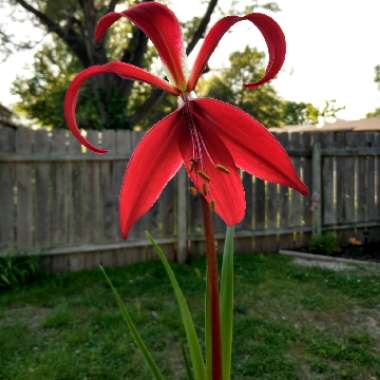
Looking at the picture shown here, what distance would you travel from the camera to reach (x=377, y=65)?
1142 inches

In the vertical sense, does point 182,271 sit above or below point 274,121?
below

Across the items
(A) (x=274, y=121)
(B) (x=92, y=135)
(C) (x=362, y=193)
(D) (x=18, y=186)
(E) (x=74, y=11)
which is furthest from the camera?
(A) (x=274, y=121)

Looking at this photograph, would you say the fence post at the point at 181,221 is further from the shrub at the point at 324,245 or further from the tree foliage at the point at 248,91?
the tree foliage at the point at 248,91

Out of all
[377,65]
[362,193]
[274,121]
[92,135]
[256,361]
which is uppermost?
[377,65]

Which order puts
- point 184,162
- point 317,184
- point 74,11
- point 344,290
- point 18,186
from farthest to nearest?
point 74,11 < point 317,184 < point 18,186 < point 344,290 < point 184,162

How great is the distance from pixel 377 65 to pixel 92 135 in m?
28.3

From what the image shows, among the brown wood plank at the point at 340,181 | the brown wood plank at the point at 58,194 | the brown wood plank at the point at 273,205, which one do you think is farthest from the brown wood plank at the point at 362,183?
the brown wood plank at the point at 58,194

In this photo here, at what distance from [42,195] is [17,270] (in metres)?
0.87

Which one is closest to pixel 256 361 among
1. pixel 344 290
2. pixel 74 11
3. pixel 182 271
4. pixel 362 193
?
pixel 344 290

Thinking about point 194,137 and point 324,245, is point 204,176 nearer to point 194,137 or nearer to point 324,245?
point 194,137

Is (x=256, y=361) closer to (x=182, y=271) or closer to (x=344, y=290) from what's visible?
(x=344, y=290)

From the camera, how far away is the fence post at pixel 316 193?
21.2 feet

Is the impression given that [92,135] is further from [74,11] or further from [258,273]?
[74,11]

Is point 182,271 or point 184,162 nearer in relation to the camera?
point 184,162
